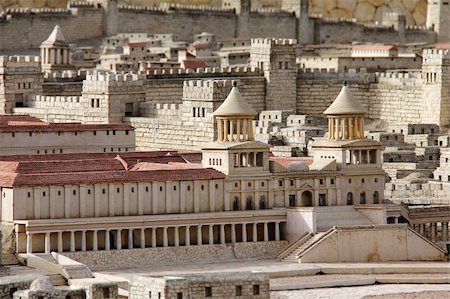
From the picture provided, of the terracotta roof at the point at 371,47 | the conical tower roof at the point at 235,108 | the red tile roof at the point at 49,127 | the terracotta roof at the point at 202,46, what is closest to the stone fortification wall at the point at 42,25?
the terracotta roof at the point at 202,46

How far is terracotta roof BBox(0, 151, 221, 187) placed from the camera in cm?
6400

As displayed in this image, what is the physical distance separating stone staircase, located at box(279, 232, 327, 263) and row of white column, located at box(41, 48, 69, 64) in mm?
23725

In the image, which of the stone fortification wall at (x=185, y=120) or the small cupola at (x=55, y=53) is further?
the small cupola at (x=55, y=53)

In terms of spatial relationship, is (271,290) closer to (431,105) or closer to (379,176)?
(379,176)

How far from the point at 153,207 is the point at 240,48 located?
30.6 metres

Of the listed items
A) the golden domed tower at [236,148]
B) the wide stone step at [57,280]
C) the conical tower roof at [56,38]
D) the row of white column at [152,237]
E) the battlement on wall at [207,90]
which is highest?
the conical tower roof at [56,38]

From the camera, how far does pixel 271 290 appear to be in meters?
60.1

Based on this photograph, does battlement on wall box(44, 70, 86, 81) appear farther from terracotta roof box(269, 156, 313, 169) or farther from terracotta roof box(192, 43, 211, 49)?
terracotta roof box(269, 156, 313, 169)

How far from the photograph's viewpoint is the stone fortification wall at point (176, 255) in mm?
63500

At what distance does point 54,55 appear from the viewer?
8850 centimetres

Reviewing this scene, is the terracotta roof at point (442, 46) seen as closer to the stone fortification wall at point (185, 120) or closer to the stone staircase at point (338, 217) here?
the stone fortification wall at point (185, 120)

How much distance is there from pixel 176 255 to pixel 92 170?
2664 mm

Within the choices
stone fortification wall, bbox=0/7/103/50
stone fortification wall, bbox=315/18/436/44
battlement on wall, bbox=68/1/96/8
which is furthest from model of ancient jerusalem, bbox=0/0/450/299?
stone fortification wall, bbox=315/18/436/44

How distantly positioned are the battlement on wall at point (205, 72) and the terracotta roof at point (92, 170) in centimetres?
1665
